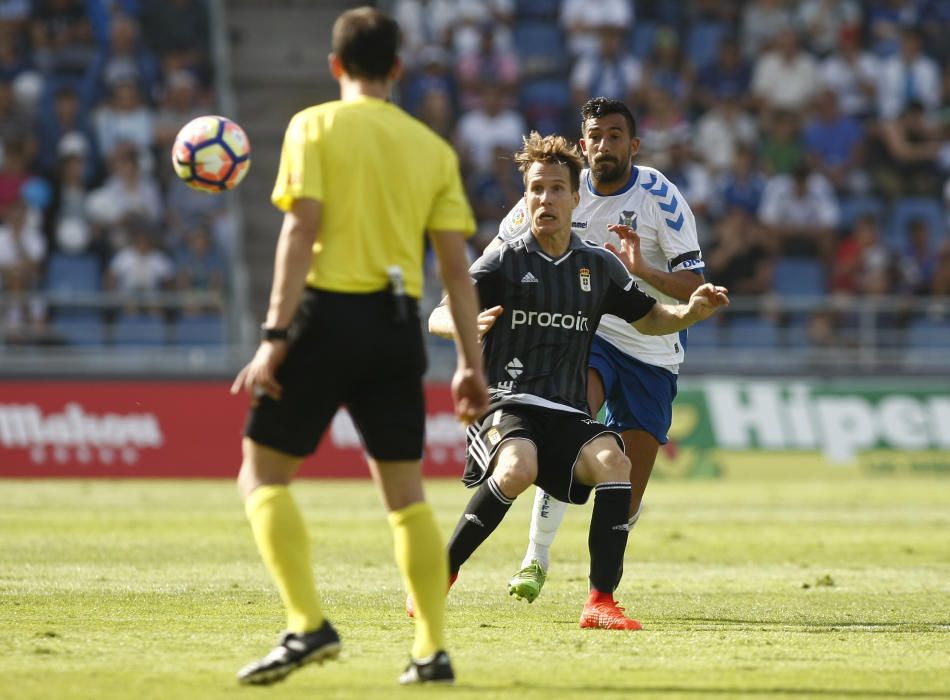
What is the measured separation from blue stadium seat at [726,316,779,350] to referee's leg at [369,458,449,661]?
51.9 ft

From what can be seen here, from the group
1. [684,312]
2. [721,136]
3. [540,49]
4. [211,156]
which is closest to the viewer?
[684,312]

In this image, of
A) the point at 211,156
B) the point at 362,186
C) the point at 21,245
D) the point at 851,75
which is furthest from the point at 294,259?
the point at 851,75

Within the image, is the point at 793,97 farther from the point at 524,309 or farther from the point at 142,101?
the point at 524,309

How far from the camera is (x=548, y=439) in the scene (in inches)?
317

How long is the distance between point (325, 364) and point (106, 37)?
19722mm

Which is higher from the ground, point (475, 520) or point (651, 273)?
point (651, 273)

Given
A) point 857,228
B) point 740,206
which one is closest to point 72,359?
point 740,206

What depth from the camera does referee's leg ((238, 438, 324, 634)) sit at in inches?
228

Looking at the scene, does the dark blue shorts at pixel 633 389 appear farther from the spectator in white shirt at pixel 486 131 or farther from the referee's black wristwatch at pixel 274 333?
the spectator in white shirt at pixel 486 131

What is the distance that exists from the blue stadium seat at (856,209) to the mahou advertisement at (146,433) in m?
7.32

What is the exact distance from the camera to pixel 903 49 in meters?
25.2

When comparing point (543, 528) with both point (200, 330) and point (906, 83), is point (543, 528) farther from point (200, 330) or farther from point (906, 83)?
point (906, 83)

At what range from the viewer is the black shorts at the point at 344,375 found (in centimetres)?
586

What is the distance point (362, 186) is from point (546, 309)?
2.48 metres
